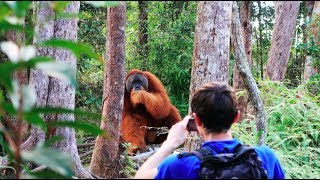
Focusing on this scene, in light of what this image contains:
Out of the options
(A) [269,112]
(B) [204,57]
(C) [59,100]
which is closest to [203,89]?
(B) [204,57]

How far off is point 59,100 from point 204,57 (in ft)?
5.80

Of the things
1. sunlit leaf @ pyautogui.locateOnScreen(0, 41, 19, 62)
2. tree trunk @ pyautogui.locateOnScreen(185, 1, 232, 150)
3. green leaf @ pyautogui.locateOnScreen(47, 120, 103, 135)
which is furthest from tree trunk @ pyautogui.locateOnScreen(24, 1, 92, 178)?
sunlit leaf @ pyautogui.locateOnScreen(0, 41, 19, 62)

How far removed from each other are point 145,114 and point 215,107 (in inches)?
234

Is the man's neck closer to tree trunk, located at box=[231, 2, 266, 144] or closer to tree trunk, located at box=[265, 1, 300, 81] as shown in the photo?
tree trunk, located at box=[231, 2, 266, 144]

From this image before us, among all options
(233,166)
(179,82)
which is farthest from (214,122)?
(179,82)

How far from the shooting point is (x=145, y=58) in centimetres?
1091

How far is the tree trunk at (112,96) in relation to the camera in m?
6.07

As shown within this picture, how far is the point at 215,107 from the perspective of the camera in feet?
8.40

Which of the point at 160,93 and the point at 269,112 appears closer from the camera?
the point at 269,112

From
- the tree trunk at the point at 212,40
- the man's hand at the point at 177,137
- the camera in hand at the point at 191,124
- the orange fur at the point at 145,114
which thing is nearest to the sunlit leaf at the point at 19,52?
the man's hand at the point at 177,137

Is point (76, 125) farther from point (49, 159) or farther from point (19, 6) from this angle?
point (19, 6)

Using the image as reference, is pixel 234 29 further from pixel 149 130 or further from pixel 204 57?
pixel 149 130

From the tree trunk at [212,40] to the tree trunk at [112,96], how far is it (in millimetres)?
1636

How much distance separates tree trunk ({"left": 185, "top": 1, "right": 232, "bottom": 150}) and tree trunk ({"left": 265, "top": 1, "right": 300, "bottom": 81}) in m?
6.84
